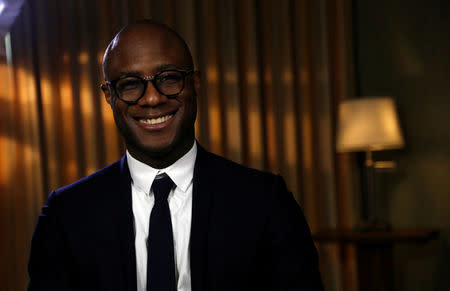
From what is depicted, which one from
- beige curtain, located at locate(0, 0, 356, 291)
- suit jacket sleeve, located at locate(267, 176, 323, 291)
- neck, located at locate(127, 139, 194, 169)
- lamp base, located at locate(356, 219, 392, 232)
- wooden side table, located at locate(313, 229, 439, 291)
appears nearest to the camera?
suit jacket sleeve, located at locate(267, 176, 323, 291)

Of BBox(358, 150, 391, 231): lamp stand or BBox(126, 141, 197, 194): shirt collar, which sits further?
BBox(358, 150, 391, 231): lamp stand

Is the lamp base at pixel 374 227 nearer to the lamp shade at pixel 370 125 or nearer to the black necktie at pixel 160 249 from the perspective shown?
the lamp shade at pixel 370 125

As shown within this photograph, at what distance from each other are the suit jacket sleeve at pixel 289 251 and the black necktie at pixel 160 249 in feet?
0.74

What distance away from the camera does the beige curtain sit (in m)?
4.18

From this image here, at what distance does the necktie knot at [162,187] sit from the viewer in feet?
4.68

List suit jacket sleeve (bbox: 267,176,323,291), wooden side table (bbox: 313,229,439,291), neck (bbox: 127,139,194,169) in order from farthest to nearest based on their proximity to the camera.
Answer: wooden side table (bbox: 313,229,439,291), neck (bbox: 127,139,194,169), suit jacket sleeve (bbox: 267,176,323,291)

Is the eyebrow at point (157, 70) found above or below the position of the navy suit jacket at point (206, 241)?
above

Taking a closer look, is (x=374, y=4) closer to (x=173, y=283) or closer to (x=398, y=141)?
(x=398, y=141)

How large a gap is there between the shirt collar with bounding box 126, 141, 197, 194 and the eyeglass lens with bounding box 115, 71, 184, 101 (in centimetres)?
16

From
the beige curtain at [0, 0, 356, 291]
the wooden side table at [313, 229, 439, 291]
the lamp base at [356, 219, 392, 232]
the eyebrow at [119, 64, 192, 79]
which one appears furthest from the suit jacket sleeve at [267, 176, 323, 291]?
the beige curtain at [0, 0, 356, 291]

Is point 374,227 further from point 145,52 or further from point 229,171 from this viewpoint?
point 145,52

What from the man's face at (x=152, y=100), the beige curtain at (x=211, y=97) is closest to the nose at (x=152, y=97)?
the man's face at (x=152, y=100)

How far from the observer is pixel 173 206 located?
1.44 meters

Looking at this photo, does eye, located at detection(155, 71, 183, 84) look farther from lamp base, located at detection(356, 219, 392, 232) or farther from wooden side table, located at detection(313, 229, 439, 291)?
lamp base, located at detection(356, 219, 392, 232)
